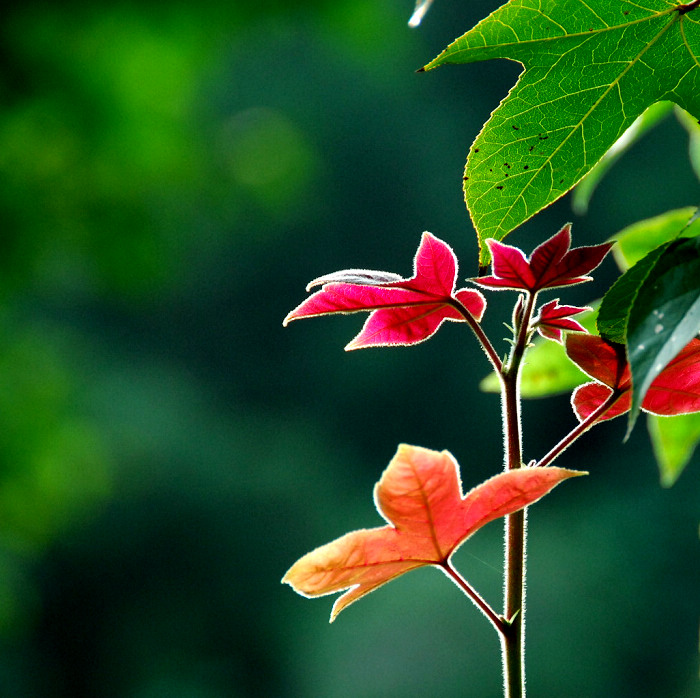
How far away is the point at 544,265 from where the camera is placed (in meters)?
0.27

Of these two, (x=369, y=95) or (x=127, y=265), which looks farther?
(x=369, y=95)

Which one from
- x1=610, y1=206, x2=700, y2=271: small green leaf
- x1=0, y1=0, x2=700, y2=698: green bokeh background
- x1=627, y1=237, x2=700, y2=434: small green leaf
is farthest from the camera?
x1=0, y1=0, x2=700, y2=698: green bokeh background

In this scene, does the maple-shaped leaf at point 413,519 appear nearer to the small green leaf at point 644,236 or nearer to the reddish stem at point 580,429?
the reddish stem at point 580,429

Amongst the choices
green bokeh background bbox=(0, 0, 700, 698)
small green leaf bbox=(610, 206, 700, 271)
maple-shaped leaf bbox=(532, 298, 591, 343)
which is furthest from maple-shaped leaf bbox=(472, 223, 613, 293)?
green bokeh background bbox=(0, 0, 700, 698)

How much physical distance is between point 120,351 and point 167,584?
2.28 meters

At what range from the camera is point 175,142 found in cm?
297

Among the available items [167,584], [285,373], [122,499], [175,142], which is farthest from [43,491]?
[285,373]

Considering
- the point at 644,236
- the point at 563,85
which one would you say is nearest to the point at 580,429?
the point at 563,85

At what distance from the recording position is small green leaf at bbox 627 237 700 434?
20cm

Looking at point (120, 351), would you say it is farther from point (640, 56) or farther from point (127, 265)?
point (640, 56)

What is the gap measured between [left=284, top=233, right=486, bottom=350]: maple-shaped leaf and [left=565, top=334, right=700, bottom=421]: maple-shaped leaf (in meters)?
0.04

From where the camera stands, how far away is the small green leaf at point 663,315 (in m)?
0.20

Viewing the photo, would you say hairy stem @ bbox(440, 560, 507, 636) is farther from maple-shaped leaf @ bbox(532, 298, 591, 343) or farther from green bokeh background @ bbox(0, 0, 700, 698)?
green bokeh background @ bbox(0, 0, 700, 698)

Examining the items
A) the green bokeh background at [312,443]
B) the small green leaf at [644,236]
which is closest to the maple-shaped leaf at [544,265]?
the small green leaf at [644,236]
